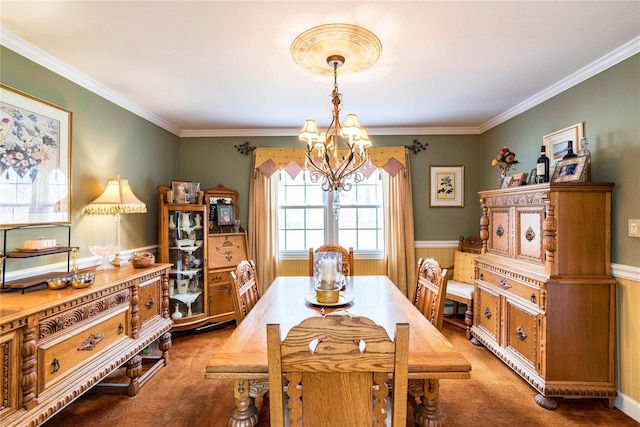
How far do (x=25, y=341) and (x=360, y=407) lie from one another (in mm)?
1611

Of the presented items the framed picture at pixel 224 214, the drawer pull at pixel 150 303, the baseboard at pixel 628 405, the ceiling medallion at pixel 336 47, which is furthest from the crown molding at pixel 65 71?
the baseboard at pixel 628 405

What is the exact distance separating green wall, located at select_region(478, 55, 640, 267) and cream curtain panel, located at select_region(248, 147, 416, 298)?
172 cm

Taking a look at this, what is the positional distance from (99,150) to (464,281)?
4.00 meters

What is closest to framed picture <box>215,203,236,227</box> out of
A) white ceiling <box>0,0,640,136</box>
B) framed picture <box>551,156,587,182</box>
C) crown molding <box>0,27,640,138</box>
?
crown molding <box>0,27,640,138</box>

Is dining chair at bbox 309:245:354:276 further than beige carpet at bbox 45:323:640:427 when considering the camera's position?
Yes

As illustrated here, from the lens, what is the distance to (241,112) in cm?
353

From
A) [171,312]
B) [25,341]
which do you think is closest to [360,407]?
[25,341]

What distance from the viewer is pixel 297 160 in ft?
13.7

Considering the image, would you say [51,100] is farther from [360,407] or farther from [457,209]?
[457,209]

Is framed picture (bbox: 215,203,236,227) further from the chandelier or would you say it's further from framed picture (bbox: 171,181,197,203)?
the chandelier

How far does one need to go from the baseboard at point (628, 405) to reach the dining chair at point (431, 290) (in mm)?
1417

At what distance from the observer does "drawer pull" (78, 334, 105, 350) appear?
1.92 meters

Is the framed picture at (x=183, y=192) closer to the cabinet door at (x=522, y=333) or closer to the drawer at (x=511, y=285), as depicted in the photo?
the drawer at (x=511, y=285)

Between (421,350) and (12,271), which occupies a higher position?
(12,271)
